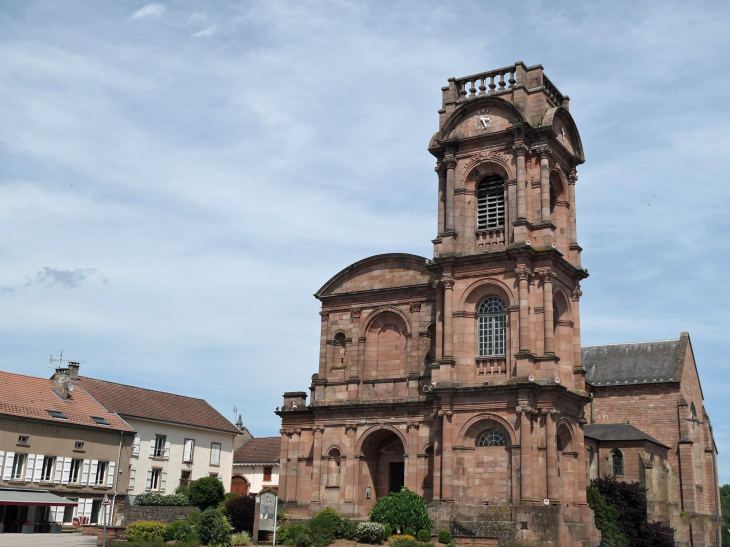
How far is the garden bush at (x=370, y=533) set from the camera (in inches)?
1117

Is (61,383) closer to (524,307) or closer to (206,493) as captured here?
(206,493)

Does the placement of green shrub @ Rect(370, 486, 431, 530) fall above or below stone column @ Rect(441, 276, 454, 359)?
below

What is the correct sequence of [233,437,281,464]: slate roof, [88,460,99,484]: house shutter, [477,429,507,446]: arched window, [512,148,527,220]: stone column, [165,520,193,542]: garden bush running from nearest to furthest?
A: [165,520,193,542]: garden bush, [477,429,507,446]: arched window, [512,148,527,220]: stone column, [88,460,99,484]: house shutter, [233,437,281,464]: slate roof

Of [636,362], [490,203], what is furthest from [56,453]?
[636,362]

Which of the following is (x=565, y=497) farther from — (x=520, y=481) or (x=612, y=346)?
(x=612, y=346)

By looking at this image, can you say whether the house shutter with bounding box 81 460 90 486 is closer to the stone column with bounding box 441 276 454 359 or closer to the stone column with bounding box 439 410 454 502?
the stone column with bounding box 439 410 454 502

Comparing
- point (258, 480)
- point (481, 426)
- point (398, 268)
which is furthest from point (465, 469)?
point (258, 480)

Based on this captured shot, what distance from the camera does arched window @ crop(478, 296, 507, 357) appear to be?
111 ft

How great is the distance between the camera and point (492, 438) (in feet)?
107

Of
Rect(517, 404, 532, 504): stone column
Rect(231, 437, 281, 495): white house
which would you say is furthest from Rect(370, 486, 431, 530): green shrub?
Rect(231, 437, 281, 495): white house

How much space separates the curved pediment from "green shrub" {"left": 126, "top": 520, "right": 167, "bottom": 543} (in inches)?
613

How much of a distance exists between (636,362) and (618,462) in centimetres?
1008

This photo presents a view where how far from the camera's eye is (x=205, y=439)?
2111 inches

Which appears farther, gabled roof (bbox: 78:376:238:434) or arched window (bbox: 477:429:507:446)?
gabled roof (bbox: 78:376:238:434)
